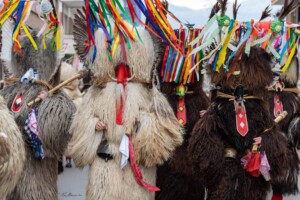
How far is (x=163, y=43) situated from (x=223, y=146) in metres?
1.03

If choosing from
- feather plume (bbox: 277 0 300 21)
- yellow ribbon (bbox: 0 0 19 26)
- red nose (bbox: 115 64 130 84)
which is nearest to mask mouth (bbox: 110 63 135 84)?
red nose (bbox: 115 64 130 84)

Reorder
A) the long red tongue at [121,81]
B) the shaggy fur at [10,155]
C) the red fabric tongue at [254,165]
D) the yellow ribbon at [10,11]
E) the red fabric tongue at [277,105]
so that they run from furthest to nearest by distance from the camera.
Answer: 1. the red fabric tongue at [277,105]
2. the yellow ribbon at [10,11]
3. the long red tongue at [121,81]
4. the red fabric tongue at [254,165]
5. the shaggy fur at [10,155]

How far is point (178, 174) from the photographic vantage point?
480 cm

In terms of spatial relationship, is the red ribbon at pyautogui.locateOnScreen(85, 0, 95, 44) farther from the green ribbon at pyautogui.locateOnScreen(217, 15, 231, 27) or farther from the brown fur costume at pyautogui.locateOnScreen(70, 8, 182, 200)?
the green ribbon at pyautogui.locateOnScreen(217, 15, 231, 27)

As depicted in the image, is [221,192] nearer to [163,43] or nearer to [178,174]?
[178,174]

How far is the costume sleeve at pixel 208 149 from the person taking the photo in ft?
13.0

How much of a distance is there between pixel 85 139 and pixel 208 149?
3.32 feet

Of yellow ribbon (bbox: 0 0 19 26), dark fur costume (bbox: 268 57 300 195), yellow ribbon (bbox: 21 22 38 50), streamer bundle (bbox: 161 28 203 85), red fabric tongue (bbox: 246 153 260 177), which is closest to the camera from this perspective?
red fabric tongue (bbox: 246 153 260 177)

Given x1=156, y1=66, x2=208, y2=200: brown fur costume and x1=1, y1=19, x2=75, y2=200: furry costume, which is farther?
x1=156, y1=66, x2=208, y2=200: brown fur costume

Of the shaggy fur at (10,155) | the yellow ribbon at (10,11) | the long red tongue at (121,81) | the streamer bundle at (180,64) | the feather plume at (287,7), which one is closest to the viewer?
the shaggy fur at (10,155)

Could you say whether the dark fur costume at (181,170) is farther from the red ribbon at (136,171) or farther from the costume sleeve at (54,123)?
the costume sleeve at (54,123)

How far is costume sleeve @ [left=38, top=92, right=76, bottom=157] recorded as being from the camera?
14.4ft

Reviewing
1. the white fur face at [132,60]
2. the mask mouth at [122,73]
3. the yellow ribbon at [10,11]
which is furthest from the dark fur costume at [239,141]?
the yellow ribbon at [10,11]

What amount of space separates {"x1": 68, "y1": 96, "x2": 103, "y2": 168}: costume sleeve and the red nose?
34cm
